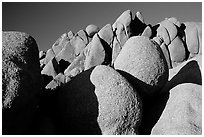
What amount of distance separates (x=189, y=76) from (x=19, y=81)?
2.72m

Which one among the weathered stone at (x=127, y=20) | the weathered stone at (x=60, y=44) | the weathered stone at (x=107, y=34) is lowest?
the weathered stone at (x=60, y=44)

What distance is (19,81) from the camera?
288 centimetres

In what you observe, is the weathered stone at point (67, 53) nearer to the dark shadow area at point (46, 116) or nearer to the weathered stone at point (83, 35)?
the weathered stone at point (83, 35)

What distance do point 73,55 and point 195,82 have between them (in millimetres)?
16935

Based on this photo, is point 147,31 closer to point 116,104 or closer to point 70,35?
point 70,35

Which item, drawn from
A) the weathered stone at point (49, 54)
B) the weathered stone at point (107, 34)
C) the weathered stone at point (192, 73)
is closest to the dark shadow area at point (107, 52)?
the weathered stone at point (107, 34)

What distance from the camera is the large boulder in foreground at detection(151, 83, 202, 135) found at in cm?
359

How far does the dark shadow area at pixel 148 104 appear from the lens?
384 centimetres

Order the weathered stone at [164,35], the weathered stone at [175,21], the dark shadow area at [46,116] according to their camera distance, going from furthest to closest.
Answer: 1. the weathered stone at [175,21]
2. the weathered stone at [164,35]
3. the dark shadow area at [46,116]

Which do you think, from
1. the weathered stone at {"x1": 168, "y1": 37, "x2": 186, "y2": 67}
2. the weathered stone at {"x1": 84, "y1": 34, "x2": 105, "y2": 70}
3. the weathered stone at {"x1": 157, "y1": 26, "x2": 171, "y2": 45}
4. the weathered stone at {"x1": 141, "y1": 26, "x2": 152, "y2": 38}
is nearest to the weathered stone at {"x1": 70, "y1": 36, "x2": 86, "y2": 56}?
the weathered stone at {"x1": 84, "y1": 34, "x2": 105, "y2": 70}

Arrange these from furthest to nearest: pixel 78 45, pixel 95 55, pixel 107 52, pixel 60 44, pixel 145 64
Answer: pixel 60 44 → pixel 78 45 → pixel 107 52 → pixel 95 55 → pixel 145 64

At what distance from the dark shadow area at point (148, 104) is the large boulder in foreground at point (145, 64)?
4 centimetres

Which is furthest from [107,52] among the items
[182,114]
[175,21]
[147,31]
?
[182,114]

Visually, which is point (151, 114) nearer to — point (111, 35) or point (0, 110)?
point (0, 110)
